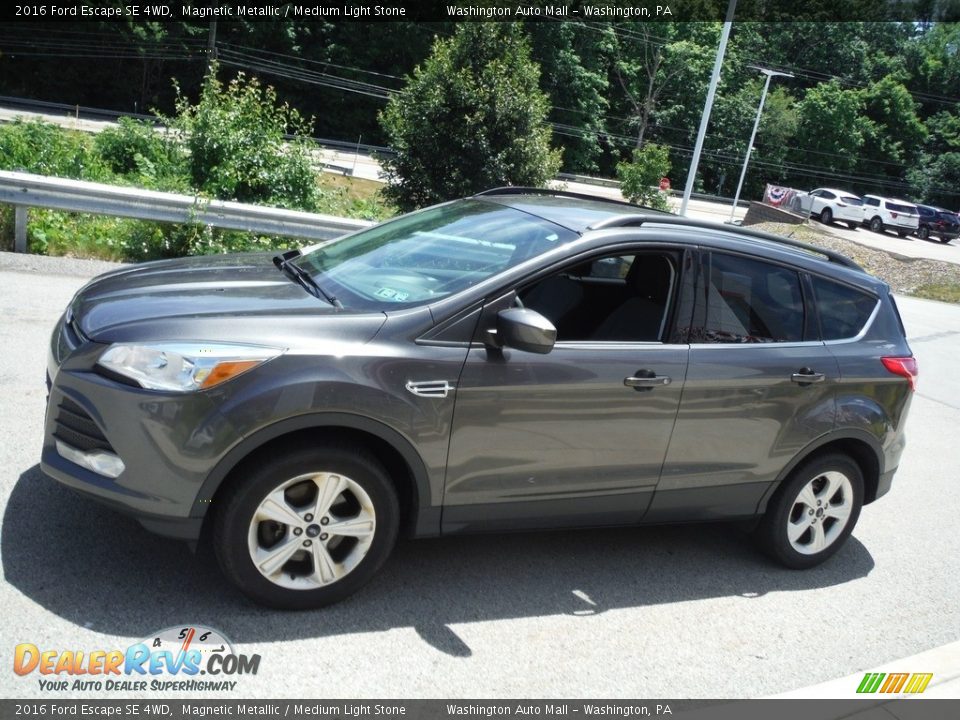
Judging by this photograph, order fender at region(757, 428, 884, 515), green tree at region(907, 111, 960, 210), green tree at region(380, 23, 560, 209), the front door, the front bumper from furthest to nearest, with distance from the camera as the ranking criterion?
green tree at region(907, 111, 960, 210)
green tree at region(380, 23, 560, 209)
fender at region(757, 428, 884, 515)
the front door
the front bumper

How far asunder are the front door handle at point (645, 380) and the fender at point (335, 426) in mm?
1065

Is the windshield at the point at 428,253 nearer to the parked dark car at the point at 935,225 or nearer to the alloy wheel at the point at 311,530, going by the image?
the alloy wheel at the point at 311,530

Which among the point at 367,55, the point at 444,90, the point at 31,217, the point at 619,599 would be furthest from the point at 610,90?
the point at 619,599

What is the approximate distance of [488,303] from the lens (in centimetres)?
394

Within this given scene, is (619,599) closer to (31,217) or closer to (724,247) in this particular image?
(724,247)

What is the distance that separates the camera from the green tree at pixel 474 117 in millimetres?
18172

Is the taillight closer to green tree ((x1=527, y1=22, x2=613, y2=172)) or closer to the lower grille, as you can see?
the lower grille

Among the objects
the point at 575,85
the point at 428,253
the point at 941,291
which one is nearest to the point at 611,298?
the point at 428,253

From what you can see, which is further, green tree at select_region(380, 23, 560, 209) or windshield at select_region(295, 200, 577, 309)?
green tree at select_region(380, 23, 560, 209)

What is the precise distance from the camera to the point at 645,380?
4.21 m

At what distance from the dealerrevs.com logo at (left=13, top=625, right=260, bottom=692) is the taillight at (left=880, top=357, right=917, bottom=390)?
12.0ft

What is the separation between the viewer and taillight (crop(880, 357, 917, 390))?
502cm

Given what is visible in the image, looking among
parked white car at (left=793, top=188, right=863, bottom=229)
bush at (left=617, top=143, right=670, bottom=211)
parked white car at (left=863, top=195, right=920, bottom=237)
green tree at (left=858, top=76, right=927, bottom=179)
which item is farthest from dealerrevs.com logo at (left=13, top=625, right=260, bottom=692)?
green tree at (left=858, top=76, right=927, bottom=179)
